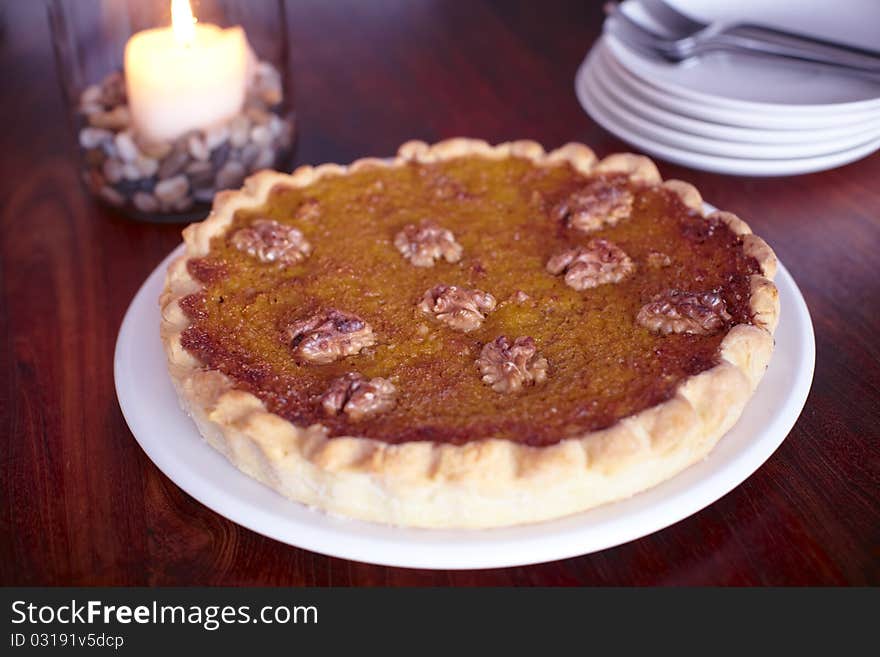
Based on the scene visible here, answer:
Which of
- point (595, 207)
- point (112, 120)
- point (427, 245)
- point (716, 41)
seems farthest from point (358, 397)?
point (716, 41)

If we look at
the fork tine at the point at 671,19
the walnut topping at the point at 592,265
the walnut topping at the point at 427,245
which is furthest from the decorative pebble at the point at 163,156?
the fork tine at the point at 671,19

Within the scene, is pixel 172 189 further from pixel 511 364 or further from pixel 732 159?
pixel 732 159

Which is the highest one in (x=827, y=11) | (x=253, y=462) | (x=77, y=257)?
(x=827, y=11)

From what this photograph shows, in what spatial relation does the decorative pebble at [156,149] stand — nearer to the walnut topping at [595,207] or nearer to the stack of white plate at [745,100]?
the walnut topping at [595,207]

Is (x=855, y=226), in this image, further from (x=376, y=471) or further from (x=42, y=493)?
(x=42, y=493)

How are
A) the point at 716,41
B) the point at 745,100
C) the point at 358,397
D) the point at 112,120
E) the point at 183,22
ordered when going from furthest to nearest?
the point at 716,41 < the point at 745,100 < the point at 112,120 < the point at 183,22 < the point at 358,397

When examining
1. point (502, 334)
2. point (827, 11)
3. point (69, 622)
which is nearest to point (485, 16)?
point (827, 11)
